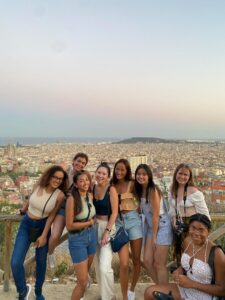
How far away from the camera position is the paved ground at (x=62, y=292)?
352 cm

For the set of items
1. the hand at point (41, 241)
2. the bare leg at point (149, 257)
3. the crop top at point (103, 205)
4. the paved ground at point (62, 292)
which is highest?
the crop top at point (103, 205)

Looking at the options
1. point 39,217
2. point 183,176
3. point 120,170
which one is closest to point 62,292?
point 39,217

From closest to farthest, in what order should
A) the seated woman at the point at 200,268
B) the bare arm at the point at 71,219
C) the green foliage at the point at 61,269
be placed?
the seated woman at the point at 200,268, the bare arm at the point at 71,219, the green foliage at the point at 61,269

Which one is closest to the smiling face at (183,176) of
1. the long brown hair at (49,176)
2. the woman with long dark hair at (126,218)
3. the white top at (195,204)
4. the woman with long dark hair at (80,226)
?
the white top at (195,204)

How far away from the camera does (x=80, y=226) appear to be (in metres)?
2.98

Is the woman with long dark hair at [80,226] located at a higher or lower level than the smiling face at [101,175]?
lower

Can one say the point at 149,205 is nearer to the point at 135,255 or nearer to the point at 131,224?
the point at 131,224

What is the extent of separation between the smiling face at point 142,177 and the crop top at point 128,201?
0.17m

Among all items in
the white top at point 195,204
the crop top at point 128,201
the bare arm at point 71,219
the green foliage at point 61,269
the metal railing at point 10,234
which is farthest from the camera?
the green foliage at point 61,269

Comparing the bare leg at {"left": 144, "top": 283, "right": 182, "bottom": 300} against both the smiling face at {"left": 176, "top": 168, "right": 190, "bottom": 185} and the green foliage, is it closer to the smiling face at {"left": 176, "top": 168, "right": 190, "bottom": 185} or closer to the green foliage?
the smiling face at {"left": 176, "top": 168, "right": 190, "bottom": 185}

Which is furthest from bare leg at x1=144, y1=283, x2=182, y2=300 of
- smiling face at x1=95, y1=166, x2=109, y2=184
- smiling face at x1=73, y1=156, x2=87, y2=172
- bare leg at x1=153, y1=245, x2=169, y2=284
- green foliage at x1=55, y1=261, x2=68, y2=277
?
green foliage at x1=55, y1=261, x2=68, y2=277

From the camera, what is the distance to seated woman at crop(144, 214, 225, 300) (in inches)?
96.7

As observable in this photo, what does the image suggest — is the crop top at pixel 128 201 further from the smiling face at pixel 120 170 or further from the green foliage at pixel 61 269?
the green foliage at pixel 61 269

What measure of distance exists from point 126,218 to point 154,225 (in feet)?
0.92
